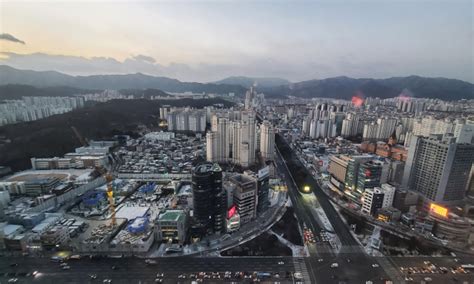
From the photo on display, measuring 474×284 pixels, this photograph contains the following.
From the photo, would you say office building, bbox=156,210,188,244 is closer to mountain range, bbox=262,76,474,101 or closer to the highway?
the highway

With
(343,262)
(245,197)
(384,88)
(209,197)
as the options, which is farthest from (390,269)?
(384,88)

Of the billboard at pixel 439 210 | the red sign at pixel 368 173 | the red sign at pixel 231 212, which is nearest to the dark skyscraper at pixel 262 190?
the red sign at pixel 231 212

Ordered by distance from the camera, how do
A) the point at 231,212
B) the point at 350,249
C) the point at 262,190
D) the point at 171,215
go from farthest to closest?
the point at 262,190, the point at 231,212, the point at 171,215, the point at 350,249

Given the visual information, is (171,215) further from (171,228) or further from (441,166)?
(441,166)

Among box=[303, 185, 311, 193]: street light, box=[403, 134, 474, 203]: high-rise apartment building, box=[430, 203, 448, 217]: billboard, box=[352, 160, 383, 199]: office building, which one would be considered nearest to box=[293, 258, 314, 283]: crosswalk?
box=[303, 185, 311, 193]: street light

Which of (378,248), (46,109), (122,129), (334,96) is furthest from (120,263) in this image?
(334,96)

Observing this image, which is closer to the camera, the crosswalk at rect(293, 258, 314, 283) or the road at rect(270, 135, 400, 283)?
the crosswalk at rect(293, 258, 314, 283)
